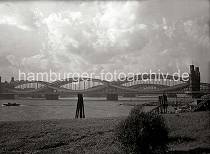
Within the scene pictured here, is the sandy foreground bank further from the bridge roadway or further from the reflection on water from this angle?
the bridge roadway

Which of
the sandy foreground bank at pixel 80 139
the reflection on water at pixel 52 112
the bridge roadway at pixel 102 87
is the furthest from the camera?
the bridge roadway at pixel 102 87

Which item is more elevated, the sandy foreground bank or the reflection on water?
the sandy foreground bank

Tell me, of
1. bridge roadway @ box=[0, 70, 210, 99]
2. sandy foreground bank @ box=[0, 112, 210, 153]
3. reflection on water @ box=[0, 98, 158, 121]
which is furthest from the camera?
bridge roadway @ box=[0, 70, 210, 99]

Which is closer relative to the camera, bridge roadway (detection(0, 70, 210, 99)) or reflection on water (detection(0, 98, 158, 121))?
reflection on water (detection(0, 98, 158, 121))

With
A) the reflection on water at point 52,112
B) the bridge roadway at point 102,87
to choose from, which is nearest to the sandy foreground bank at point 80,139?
the reflection on water at point 52,112

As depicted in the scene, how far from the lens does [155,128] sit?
945cm

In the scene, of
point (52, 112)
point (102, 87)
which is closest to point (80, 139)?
point (52, 112)

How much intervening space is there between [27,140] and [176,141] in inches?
322

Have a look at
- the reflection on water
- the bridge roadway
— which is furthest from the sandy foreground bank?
the bridge roadway

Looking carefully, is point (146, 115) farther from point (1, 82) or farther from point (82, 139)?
point (1, 82)

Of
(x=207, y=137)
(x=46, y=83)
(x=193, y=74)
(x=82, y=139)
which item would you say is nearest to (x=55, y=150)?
(x=82, y=139)

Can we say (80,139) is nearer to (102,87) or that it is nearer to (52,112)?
(52,112)

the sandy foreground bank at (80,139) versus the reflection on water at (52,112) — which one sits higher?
the sandy foreground bank at (80,139)

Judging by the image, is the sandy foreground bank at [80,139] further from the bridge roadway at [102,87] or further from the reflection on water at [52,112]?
the bridge roadway at [102,87]
